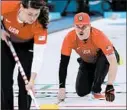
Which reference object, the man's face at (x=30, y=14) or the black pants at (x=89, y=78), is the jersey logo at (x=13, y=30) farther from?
the black pants at (x=89, y=78)

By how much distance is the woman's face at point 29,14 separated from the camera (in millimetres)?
3738

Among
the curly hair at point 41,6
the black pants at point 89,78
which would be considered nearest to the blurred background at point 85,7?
the black pants at point 89,78

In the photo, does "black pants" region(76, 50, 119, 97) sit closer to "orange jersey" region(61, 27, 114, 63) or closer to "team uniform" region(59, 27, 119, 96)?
"team uniform" region(59, 27, 119, 96)

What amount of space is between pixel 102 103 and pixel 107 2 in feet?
54.3

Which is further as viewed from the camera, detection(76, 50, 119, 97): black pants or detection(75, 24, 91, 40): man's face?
detection(76, 50, 119, 97): black pants

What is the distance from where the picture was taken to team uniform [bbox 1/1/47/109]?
4.01 meters

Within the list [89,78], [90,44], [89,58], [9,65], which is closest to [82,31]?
[90,44]

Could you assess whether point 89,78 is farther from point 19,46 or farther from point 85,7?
point 85,7

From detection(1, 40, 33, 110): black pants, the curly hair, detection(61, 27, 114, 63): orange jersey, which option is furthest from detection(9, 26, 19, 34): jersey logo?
detection(61, 27, 114, 63): orange jersey

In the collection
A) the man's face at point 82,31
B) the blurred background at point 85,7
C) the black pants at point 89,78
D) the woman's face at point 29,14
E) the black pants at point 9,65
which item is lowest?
the blurred background at point 85,7

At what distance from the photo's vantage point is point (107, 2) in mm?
21562

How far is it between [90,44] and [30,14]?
98cm

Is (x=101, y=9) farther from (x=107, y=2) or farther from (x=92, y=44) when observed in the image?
(x=92, y=44)

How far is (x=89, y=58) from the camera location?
16.4 feet
